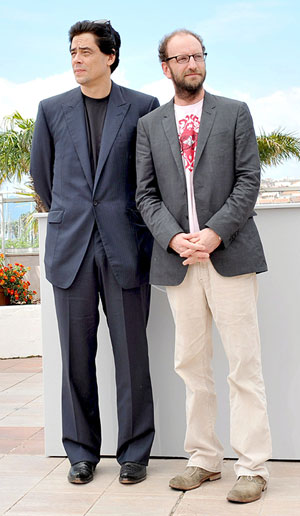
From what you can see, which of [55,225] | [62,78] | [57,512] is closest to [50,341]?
[55,225]

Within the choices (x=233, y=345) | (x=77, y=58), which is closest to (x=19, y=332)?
(x=77, y=58)

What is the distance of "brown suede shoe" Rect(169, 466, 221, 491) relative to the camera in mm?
3090

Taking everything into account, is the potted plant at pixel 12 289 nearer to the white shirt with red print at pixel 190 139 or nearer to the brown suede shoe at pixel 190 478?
the brown suede shoe at pixel 190 478

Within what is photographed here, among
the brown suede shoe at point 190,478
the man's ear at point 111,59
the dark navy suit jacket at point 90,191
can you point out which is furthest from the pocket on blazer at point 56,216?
the brown suede shoe at point 190,478

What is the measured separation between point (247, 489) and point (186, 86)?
1.49 meters

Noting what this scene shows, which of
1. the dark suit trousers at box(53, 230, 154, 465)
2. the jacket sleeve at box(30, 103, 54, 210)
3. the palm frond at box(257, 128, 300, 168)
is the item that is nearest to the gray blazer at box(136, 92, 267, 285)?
the dark suit trousers at box(53, 230, 154, 465)

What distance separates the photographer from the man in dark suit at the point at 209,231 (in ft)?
9.70

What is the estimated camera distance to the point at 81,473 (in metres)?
3.23

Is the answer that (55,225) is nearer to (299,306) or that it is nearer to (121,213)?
(121,213)

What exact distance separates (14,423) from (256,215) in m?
1.98

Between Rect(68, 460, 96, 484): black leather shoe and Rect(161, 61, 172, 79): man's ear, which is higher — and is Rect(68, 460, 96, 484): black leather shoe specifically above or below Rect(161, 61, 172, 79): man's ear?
below

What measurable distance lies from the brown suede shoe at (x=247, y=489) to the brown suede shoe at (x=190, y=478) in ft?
0.58

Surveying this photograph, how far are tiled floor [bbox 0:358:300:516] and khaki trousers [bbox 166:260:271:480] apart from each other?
0.15 m

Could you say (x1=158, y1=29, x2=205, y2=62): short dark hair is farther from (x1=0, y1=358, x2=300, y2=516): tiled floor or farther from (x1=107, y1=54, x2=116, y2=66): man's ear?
(x1=0, y1=358, x2=300, y2=516): tiled floor
